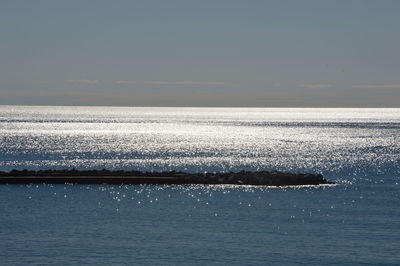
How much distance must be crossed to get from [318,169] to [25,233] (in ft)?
205

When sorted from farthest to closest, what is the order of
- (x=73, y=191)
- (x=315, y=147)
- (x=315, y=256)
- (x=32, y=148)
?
(x=315, y=147) < (x=32, y=148) < (x=73, y=191) < (x=315, y=256)

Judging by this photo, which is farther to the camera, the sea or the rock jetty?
the rock jetty

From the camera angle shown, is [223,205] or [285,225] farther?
[223,205]

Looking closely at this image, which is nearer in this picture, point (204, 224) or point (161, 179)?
point (204, 224)

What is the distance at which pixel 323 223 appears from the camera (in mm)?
49844

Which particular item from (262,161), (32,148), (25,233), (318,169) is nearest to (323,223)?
(25,233)

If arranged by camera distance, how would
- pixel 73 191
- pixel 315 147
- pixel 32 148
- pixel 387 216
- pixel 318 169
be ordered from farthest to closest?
pixel 315 147 < pixel 32 148 < pixel 318 169 < pixel 73 191 < pixel 387 216

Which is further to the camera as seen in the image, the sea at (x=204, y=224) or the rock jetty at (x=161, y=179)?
the rock jetty at (x=161, y=179)

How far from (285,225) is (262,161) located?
66268 millimetres

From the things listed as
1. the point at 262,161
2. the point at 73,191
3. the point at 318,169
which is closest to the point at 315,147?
the point at 262,161

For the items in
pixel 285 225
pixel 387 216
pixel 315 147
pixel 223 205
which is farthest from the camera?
pixel 315 147

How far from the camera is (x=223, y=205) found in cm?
5847

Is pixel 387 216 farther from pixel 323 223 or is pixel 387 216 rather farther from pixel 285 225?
pixel 285 225

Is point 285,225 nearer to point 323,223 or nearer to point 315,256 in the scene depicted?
point 323,223
